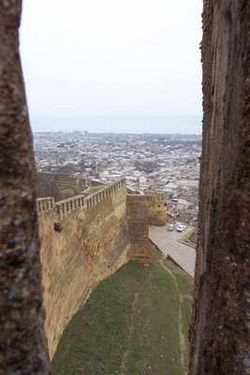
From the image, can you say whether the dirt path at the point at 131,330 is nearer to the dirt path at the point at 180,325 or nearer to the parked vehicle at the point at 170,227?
the dirt path at the point at 180,325

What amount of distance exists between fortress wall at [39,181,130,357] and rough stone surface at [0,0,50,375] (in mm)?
9955

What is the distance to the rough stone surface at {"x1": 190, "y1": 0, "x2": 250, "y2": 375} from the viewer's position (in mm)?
3422

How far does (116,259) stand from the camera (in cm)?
2108

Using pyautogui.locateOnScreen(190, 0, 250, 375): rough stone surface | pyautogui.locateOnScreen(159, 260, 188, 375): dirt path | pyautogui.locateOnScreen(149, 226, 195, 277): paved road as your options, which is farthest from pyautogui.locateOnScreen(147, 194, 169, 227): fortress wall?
pyautogui.locateOnScreen(190, 0, 250, 375): rough stone surface

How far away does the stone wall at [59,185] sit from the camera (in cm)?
2520

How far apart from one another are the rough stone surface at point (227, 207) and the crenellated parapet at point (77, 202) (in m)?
6.32

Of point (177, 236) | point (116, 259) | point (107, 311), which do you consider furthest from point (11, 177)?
point (177, 236)

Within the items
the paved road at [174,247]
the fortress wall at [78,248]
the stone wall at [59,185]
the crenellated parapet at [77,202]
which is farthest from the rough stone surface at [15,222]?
the stone wall at [59,185]

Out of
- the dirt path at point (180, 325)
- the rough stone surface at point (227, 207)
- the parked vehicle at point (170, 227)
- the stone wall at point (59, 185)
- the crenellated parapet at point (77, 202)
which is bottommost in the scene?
the parked vehicle at point (170, 227)

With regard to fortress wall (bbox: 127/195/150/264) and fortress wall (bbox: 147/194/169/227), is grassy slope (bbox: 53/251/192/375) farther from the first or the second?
fortress wall (bbox: 147/194/169/227)

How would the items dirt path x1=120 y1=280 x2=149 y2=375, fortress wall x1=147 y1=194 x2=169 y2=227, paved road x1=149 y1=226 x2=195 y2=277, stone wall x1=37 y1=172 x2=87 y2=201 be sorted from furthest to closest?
1. fortress wall x1=147 y1=194 x2=169 y2=227
2. stone wall x1=37 y1=172 x2=87 y2=201
3. paved road x1=149 y1=226 x2=195 y2=277
4. dirt path x1=120 y1=280 x2=149 y2=375

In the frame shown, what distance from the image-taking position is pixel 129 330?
16156 millimetres

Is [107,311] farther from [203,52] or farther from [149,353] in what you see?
[203,52]

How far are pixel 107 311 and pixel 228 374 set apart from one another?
45.2 feet
